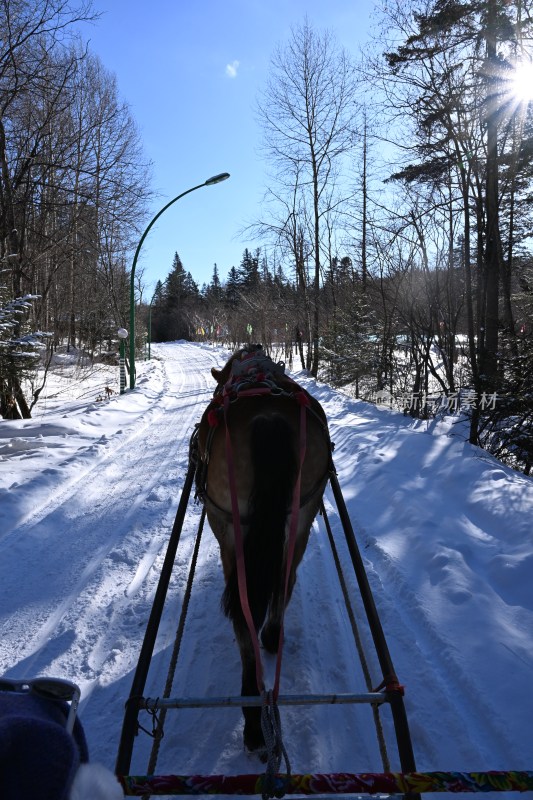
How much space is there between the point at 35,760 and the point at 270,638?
2292 millimetres

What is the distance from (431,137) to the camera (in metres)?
10.8

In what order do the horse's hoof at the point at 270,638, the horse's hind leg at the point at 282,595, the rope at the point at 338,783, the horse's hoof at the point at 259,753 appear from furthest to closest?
1. the horse's hoof at the point at 270,638
2. the horse's hind leg at the point at 282,595
3. the horse's hoof at the point at 259,753
4. the rope at the point at 338,783

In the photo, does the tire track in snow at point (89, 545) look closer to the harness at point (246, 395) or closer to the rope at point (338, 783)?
the harness at point (246, 395)

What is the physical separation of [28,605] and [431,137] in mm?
12285

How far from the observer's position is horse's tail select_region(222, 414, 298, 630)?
6.95ft

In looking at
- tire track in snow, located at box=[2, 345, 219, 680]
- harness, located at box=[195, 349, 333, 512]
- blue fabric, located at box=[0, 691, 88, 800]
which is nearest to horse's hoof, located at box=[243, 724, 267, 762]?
harness, located at box=[195, 349, 333, 512]

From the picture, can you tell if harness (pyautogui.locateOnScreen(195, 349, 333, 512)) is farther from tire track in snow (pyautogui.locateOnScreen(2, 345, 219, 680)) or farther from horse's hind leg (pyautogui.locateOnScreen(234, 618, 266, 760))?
tire track in snow (pyautogui.locateOnScreen(2, 345, 219, 680))

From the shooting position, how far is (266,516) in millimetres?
2152

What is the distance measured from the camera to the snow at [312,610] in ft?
7.44

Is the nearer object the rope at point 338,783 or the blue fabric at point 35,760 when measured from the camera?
the blue fabric at point 35,760

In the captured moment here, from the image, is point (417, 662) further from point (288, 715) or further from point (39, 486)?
point (39, 486)

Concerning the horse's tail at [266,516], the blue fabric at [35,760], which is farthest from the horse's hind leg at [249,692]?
the blue fabric at [35,760]

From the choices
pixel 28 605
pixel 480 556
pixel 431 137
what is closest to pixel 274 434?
pixel 28 605

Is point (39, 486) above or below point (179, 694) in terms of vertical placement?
above
